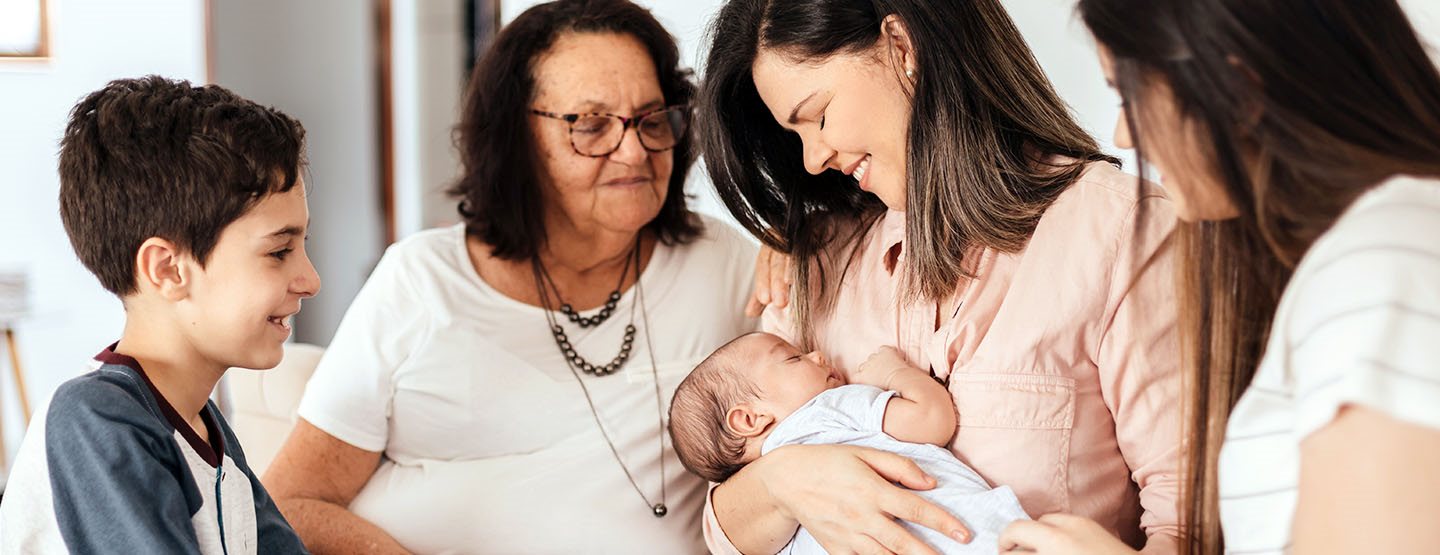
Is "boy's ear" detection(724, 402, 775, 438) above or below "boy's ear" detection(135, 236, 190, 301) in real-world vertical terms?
below

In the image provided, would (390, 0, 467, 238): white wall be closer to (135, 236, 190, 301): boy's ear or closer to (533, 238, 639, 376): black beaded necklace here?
(533, 238, 639, 376): black beaded necklace

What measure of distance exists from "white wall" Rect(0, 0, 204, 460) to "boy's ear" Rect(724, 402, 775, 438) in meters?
3.38

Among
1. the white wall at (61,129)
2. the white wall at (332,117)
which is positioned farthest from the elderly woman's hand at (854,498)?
the white wall at (332,117)

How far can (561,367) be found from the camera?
7.19ft

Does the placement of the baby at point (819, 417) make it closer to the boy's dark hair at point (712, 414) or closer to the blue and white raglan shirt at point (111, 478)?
the boy's dark hair at point (712, 414)

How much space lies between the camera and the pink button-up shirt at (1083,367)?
4.81ft

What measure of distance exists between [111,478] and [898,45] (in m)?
1.09

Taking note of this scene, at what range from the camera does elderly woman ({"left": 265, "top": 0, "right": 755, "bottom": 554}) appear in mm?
2100

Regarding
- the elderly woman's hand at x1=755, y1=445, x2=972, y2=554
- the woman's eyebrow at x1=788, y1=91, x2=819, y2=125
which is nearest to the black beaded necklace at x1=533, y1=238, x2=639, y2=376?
the elderly woman's hand at x1=755, y1=445, x2=972, y2=554

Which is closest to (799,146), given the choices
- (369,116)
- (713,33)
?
(713,33)

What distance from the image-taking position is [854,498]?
1575mm

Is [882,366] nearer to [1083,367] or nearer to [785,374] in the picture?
[785,374]

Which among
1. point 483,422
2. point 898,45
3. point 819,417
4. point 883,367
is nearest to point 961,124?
point 898,45

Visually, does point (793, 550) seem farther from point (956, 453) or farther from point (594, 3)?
point (594, 3)
